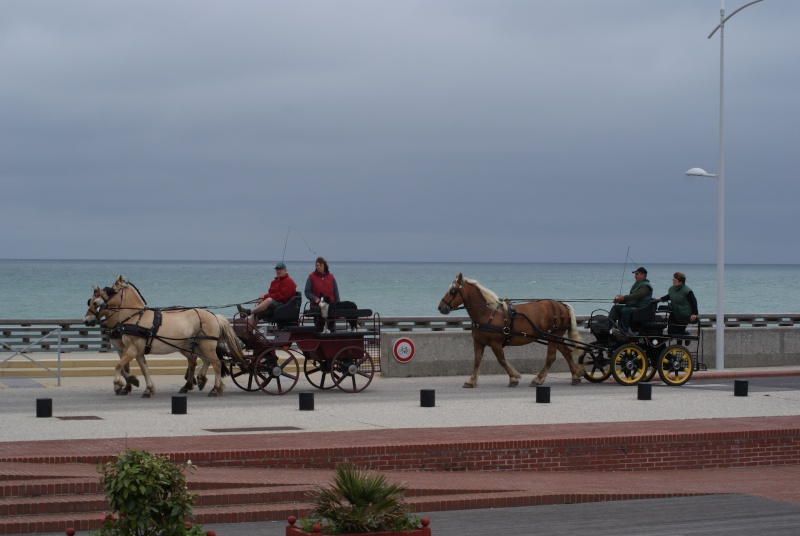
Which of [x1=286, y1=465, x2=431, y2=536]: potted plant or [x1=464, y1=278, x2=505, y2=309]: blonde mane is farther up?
[x1=464, y1=278, x2=505, y2=309]: blonde mane

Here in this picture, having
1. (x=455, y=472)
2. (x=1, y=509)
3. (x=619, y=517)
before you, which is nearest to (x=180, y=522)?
(x=1, y=509)

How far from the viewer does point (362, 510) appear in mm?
7965

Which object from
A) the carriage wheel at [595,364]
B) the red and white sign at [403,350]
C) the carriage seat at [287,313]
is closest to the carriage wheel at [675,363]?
the carriage wheel at [595,364]

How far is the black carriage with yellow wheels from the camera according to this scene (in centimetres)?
2366

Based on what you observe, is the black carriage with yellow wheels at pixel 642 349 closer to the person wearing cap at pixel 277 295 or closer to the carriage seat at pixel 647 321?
the carriage seat at pixel 647 321

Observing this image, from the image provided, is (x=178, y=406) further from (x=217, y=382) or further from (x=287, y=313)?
(x=287, y=313)

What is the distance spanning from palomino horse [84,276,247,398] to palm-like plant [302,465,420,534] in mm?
13075

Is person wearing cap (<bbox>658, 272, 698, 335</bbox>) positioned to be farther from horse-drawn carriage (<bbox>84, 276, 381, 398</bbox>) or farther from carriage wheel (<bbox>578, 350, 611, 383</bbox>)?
horse-drawn carriage (<bbox>84, 276, 381, 398</bbox>)

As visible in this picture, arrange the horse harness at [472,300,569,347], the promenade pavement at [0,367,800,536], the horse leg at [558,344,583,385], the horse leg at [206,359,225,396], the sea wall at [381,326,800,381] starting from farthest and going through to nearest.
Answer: the sea wall at [381,326,800,381] → the horse leg at [558,344,583,385] → the horse harness at [472,300,569,347] → the horse leg at [206,359,225,396] → the promenade pavement at [0,367,800,536]

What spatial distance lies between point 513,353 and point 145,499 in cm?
2047

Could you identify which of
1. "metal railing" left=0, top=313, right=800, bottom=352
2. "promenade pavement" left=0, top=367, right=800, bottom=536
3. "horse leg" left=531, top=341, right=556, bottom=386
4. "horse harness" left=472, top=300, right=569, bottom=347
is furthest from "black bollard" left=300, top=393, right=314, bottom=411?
"metal railing" left=0, top=313, right=800, bottom=352

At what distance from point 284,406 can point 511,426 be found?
15.4 feet

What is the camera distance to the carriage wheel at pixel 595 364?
24.3 meters

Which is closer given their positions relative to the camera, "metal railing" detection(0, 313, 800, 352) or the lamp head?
the lamp head
